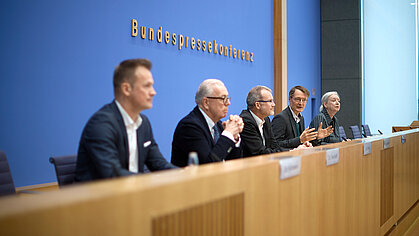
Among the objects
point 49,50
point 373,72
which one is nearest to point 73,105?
point 49,50

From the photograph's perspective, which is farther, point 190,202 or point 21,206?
point 190,202

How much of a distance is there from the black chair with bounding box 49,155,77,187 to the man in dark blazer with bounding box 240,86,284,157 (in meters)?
1.63

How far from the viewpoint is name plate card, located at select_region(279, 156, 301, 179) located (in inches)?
78.0

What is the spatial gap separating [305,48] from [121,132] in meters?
9.32

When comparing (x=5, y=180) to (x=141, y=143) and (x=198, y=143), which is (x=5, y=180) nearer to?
(x=141, y=143)

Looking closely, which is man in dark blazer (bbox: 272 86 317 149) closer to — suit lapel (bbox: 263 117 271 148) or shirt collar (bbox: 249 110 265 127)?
suit lapel (bbox: 263 117 271 148)

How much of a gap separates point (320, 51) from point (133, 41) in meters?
7.59

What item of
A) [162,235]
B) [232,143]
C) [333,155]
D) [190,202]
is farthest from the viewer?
[232,143]

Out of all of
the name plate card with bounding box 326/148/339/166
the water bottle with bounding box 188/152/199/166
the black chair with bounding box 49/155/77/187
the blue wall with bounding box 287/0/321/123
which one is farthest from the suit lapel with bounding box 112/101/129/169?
the blue wall with bounding box 287/0/321/123

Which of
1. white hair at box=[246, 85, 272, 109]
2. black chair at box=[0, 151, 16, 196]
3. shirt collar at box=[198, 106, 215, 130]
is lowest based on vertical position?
black chair at box=[0, 151, 16, 196]

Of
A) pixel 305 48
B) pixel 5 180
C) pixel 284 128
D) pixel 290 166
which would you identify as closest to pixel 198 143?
pixel 290 166

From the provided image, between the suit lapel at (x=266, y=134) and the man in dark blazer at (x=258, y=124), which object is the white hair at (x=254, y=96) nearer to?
the man in dark blazer at (x=258, y=124)

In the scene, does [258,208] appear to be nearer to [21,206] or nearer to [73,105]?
[21,206]

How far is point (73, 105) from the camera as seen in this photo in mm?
4688
